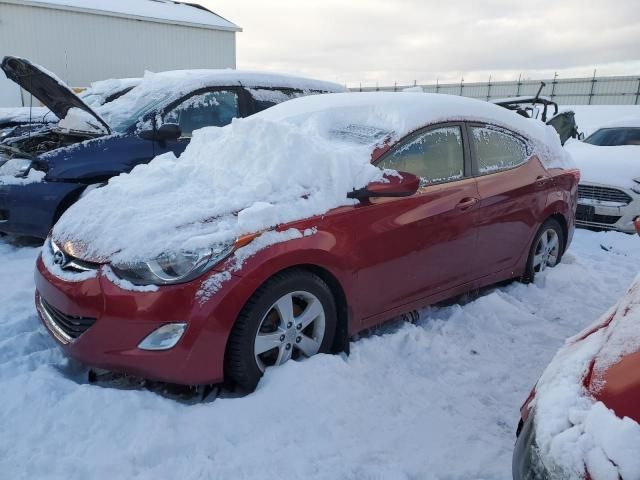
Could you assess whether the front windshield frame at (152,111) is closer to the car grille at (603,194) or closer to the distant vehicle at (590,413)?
the distant vehicle at (590,413)

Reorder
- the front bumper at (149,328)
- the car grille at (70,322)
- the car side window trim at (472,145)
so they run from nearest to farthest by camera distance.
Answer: the front bumper at (149,328), the car grille at (70,322), the car side window trim at (472,145)

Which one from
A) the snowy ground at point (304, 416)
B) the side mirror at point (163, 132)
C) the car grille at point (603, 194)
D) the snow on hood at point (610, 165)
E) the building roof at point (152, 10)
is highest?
the building roof at point (152, 10)

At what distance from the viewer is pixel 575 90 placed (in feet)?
102

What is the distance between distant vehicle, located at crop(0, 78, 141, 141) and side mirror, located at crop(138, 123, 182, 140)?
1600mm

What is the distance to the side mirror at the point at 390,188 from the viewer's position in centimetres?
294

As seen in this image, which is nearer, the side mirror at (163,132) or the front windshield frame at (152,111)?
the side mirror at (163,132)

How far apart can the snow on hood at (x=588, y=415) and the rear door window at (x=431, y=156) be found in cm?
169

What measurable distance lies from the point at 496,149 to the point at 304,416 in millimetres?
2597

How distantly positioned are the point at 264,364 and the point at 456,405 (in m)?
1.04

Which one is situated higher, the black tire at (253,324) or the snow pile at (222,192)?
the snow pile at (222,192)

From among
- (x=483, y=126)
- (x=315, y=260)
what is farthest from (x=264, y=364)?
(x=483, y=126)

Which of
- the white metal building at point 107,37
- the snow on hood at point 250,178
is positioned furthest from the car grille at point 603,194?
the white metal building at point 107,37

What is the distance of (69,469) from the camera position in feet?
6.71

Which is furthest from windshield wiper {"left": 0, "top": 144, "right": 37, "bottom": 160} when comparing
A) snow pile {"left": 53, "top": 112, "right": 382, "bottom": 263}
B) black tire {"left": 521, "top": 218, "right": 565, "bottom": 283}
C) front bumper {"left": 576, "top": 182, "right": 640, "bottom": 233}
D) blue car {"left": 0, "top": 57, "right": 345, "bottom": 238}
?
front bumper {"left": 576, "top": 182, "right": 640, "bottom": 233}
